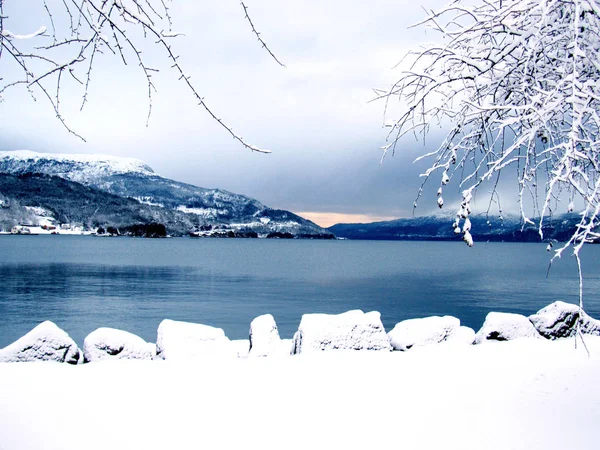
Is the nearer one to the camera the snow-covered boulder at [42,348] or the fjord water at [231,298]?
the snow-covered boulder at [42,348]

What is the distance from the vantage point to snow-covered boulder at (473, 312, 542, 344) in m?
10.6

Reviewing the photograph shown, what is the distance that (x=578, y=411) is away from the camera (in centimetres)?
615

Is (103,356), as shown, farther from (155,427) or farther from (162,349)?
(155,427)

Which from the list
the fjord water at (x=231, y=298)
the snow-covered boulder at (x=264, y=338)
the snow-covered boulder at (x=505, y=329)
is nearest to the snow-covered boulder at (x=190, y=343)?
the snow-covered boulder at (x=264, y=338)

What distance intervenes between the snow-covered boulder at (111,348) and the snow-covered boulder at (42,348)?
296 millimetres

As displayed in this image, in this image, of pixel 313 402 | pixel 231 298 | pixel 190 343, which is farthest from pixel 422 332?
pixel 231 298

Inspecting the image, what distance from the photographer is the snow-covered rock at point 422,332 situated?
10.3 m

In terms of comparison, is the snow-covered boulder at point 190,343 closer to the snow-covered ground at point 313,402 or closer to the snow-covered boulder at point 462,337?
the snow-covered ground at point 313,402

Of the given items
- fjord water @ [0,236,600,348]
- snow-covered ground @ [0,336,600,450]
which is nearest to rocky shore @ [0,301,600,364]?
snow-covered ground @ [0,336,600,450]

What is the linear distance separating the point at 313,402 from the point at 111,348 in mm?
4975

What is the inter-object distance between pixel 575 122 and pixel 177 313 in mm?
29433

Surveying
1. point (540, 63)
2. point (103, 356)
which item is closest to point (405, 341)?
point (103, 356)

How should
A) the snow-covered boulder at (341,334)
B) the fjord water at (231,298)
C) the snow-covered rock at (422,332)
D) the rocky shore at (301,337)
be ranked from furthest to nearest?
the fjord water at (231,298), the snow-covered rock at (422,332), the snow-covered boulder at (341,334), the rocky shore at (301,337)

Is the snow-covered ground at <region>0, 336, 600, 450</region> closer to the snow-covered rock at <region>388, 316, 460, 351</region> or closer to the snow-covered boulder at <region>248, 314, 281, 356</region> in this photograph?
the snow-covered rock at <region>388, 316, 460, 351</region>
